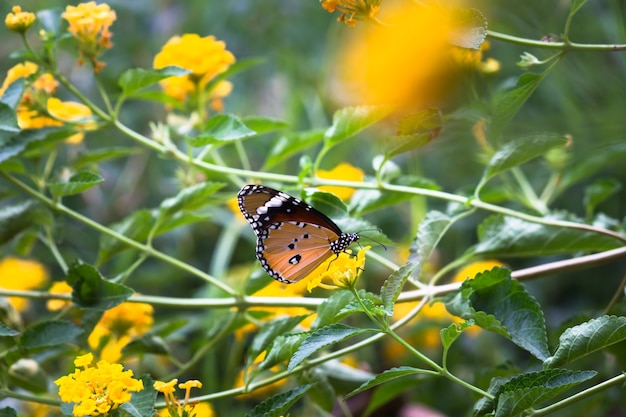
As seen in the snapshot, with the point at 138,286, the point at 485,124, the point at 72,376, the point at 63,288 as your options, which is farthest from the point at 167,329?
the point at 138,286

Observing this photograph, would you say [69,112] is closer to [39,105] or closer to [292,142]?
[39,105]

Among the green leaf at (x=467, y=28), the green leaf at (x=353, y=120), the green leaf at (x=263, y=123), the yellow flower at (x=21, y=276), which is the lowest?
the yellow flower at (x=21, y=276)

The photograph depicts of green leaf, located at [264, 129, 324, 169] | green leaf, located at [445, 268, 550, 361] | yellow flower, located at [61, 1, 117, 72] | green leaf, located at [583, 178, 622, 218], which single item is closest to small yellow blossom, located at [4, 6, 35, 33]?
yellow flower, located at [61, 1, 117, 72]

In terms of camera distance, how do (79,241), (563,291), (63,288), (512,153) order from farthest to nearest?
1. (79,241)
2. (563,291)
3. (63,288)
4. (512,153)

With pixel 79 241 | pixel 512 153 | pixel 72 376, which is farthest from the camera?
pixel 79 241

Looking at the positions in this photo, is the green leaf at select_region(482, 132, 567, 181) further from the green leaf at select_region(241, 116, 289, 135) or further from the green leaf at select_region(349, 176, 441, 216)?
the green leaf at select_region(241, 116, 289, 135)

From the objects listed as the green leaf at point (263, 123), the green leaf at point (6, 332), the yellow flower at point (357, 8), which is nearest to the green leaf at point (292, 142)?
the green leaf at point (263, 123)

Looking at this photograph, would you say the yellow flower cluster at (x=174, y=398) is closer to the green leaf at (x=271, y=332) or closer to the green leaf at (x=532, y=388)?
the green leaf at (x=271, y=332)

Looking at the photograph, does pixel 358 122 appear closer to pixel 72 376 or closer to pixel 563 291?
pixel 72 376
